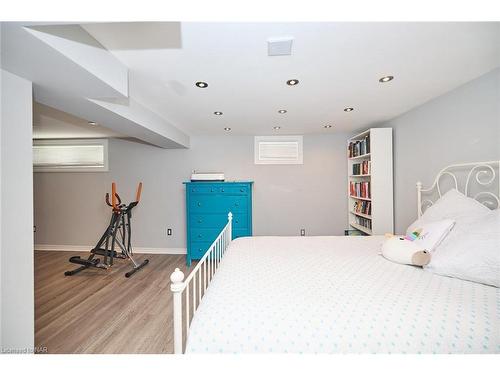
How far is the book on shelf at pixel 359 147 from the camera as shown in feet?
9.85

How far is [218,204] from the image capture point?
11.0 ft

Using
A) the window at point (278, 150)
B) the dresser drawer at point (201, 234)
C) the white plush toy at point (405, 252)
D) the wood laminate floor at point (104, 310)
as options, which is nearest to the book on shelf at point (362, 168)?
the window at point (278, 150)

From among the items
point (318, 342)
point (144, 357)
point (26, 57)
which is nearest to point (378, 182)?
point (318, 342)

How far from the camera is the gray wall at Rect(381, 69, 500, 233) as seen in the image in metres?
1.65

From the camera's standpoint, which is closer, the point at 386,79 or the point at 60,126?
the point at 386,79

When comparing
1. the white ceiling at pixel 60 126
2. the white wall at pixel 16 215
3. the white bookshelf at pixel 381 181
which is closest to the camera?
the white wall at pixel 16 215

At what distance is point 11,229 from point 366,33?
2.20m

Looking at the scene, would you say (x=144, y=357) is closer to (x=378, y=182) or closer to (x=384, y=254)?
(x=384, y=254)

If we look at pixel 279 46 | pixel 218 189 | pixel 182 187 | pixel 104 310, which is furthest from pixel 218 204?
pixel 279 46

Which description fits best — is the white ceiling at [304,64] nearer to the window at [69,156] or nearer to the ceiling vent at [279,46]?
the ceiling vent at [279,46]

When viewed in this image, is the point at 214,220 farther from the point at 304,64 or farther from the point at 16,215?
the point at 304,64

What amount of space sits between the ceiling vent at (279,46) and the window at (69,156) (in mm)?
3848

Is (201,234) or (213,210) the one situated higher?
(213,210)

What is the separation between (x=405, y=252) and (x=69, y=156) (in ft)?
17.2
